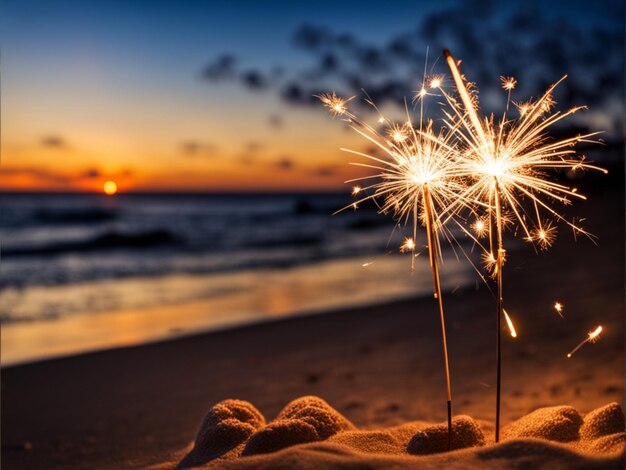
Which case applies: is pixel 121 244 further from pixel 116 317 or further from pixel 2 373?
pixel 2 373

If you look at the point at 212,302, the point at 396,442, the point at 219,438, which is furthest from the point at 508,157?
the point at 212,302

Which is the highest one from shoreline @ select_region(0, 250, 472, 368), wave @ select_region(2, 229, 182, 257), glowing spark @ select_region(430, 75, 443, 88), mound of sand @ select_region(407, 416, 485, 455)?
wave @ select_region(2, 229, 182, 257)

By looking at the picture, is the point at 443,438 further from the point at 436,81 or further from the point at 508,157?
the point at 436,81

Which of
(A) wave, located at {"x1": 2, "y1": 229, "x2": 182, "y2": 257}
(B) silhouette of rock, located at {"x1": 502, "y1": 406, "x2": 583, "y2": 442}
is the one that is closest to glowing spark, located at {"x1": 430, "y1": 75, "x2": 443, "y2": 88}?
(B) silhouette of rock, located at {"x1": 502, "y1": 406, "x2": 583, "y2": 442}

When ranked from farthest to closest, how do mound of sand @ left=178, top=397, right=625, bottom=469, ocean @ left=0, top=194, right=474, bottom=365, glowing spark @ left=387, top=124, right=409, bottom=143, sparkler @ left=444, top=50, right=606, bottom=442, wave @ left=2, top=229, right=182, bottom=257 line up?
1. wave @ left=2, top=229, right=182, bottom=257
2. ocean @ left=0, top=194, right=474, bottom=365
3. glowing spark @ left=387, top=124, right=409, bottom=143
4. sparkler @ left=444, top=50, right=606, bottom=442
5. mound of sand @ left=178, top=397, right=625, bottom=469

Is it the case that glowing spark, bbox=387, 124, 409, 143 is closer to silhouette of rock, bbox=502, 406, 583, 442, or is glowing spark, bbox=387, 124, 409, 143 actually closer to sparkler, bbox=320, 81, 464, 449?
sparkler, bbox=320, 81, 464, 449

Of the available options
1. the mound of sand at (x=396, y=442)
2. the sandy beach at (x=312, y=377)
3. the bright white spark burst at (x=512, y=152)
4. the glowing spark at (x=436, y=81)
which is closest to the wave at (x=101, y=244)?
the sandy beach at (x=312, y=377)
